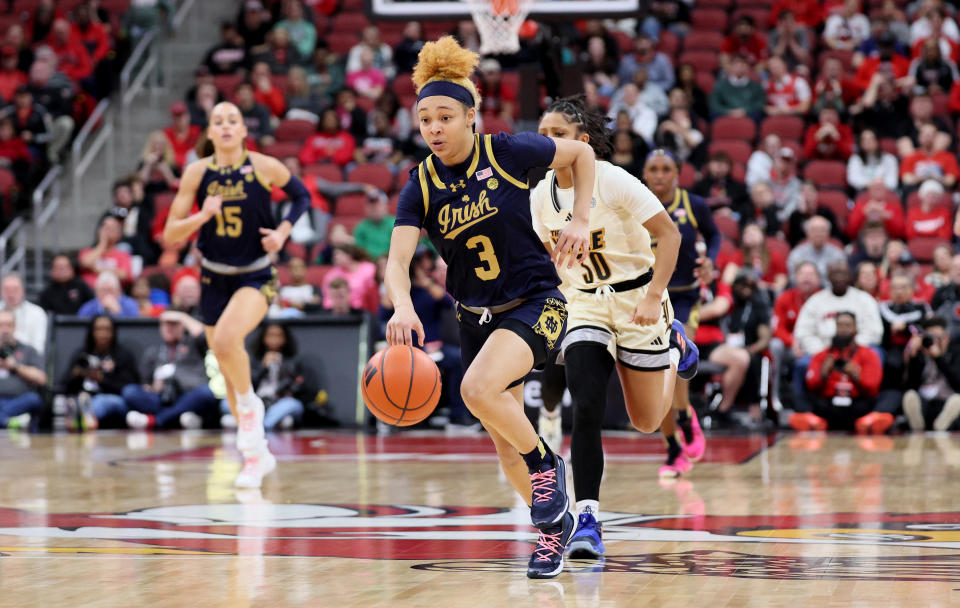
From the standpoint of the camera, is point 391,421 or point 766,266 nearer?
point 391,421

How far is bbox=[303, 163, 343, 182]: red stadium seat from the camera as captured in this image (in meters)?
16.2

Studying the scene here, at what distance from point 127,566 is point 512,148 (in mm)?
2269

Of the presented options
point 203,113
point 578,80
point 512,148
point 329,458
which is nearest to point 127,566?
point 512,148

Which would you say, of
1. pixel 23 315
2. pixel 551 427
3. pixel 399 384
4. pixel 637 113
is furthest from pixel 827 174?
pixel 399 384

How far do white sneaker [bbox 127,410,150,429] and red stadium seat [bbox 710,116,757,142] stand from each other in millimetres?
7418

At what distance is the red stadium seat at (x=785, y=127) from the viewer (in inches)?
623

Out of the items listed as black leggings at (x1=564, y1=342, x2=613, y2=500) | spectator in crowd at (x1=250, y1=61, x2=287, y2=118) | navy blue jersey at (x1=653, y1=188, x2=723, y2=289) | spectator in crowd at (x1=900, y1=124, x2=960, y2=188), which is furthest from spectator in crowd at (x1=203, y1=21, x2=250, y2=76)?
black leggings at (x1=564, y1=342, x2=613, y2=500)

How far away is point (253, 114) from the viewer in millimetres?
17016

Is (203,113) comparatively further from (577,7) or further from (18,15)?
(577,7)

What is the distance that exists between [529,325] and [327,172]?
11.2 metres

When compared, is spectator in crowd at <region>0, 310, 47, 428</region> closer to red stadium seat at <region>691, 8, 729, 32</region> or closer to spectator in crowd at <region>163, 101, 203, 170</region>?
spectator in crowd at <region>163, 101, 203, 170</region>

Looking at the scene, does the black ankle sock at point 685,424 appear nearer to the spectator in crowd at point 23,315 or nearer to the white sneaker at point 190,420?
the white sneaker at point 190,420

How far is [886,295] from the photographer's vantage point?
1284 centimetres

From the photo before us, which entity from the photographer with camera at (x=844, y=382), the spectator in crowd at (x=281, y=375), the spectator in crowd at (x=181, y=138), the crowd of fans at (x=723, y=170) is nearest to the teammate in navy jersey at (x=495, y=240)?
the crowd of fans at (x=723, y=170)
